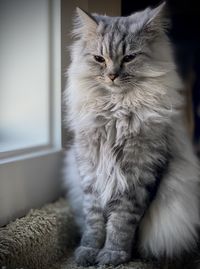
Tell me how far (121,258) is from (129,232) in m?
0.08

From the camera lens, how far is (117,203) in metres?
1.27

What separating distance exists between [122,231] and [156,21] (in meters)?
0.69

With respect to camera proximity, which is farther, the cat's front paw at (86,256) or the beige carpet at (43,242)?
the cat's front paw at (86,256)

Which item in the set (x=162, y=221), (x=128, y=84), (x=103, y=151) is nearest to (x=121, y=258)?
(x=162, y=221)

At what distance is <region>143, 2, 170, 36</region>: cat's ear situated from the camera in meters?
1.24

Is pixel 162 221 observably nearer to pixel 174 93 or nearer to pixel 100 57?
pixel 174 93

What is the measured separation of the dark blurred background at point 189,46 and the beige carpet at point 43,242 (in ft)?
3.05

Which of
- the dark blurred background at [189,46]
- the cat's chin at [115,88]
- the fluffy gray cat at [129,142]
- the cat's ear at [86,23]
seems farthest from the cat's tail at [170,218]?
the dark blurred background at [189,46]

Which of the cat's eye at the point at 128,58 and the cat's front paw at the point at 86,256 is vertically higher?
the cat's eye at the point at 128,58

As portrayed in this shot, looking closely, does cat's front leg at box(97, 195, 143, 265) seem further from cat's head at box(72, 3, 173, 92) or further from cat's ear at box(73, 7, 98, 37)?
cat's ear at box(73, 7, 98, 37)

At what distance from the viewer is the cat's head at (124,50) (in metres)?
1.25

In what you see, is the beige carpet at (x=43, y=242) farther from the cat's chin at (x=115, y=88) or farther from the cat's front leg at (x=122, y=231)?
the cat's chin at (x=115, y=88)

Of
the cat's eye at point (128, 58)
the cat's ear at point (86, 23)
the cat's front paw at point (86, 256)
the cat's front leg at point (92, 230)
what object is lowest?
the cat's front paw at point (86, 256)

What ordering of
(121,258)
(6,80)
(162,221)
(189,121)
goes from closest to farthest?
Answer: (121,258)
(162,221)
(6,80)
(189,121)
